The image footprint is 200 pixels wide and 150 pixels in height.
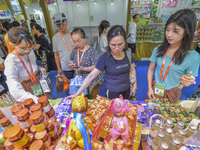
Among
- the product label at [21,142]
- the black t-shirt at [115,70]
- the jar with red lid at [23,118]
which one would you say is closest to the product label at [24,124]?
the jar with red lid at [23,118]

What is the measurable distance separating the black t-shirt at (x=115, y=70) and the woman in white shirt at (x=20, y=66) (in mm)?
866

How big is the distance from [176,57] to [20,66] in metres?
1.94

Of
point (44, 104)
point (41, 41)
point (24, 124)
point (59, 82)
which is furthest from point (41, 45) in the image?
point (24, 124)

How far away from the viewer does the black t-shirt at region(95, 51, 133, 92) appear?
4.50 ft

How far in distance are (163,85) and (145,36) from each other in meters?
4.08

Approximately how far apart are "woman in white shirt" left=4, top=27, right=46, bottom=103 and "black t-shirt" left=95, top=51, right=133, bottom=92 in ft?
2.84

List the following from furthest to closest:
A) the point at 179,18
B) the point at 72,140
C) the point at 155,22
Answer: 1. the point at 155,22
2. the point at 179,18
3. the point at 72,140

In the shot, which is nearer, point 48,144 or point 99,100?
point 48,144

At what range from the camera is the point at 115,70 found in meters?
1.39

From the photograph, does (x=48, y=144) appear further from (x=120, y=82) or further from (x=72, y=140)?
(x=120, y=82)

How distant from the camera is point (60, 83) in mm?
2234

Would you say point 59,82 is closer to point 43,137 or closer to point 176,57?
point 43,137

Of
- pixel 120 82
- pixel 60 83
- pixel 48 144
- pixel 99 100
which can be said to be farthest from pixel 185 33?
pixel 60 83

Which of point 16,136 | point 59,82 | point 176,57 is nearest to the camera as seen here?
point 16,136
